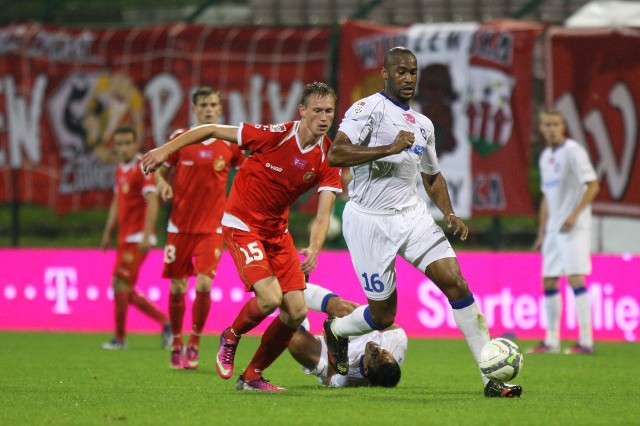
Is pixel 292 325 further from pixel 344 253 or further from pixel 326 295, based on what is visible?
pixel 344 253

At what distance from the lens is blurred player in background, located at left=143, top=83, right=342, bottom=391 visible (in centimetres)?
832

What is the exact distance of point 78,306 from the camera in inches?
599

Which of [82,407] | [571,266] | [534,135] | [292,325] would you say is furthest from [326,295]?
[534,135]

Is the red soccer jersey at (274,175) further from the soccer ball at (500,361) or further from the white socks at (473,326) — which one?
the soccer ball at (500,361)

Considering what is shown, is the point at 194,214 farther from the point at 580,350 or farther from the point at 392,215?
the point at 580,350

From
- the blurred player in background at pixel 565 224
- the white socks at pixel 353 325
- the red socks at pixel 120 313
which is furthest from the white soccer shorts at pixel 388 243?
the red socks at pixel 120 313

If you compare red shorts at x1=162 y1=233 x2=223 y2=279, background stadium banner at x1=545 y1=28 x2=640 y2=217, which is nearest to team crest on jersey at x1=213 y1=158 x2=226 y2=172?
red shorts at x1=162 y1=233 x2=223 y2=279

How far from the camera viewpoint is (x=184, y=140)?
316 inches

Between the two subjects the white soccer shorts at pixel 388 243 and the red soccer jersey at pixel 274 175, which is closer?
the white soccer shorts at pixel 388 243

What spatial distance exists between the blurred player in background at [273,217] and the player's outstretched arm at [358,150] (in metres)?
0.50

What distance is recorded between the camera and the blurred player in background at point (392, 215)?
311 inches

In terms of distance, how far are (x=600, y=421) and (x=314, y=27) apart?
9.40 metres

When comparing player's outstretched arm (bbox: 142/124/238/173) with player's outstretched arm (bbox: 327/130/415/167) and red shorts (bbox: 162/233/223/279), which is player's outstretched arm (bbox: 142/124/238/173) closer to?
player's outstretched arm (bbox: 327/130/415/167)

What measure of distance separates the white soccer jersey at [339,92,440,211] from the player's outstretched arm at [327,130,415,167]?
0.12m
